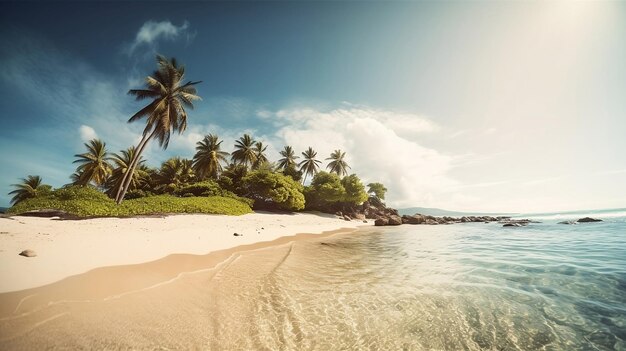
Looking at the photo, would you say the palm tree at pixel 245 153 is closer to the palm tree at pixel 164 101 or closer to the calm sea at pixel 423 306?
the palm tree at pixel 164 101

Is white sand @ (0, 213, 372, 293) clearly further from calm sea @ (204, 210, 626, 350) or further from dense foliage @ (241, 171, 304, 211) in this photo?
dense foliage @ (241, 171, 304, 211)

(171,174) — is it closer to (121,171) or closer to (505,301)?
(121,171)

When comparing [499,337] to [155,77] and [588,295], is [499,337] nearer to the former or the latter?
[588,295]

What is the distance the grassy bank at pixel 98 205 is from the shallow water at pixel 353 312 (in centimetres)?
1295

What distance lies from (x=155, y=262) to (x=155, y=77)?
80.2 ft

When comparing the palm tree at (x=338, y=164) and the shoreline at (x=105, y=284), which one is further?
the palm tree at (x=338, y=164)

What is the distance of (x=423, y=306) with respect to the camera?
5266mm

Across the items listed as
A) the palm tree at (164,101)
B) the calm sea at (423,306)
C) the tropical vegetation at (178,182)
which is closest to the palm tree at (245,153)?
the tropical vegetation at (178,182)

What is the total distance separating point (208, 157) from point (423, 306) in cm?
4093

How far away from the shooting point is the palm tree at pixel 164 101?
2423 cm

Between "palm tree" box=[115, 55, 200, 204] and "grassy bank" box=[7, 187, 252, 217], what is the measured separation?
18.8 ft

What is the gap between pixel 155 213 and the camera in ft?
57.6

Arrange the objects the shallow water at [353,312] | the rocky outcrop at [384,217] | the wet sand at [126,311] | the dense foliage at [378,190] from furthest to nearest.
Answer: the dense foliage at [378,190], the rocky outcrop at [384,217], the shallow water at [353,312], the wet sand at [126,311]

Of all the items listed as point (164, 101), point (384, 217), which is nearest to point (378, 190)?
point (384, 217)
